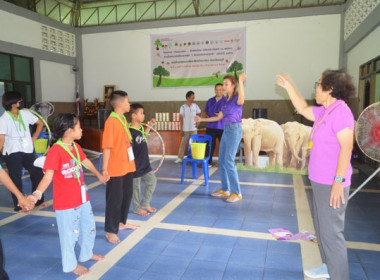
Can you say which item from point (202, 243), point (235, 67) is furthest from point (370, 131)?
point (235, 67)

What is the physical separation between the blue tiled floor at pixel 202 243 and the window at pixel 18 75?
17.4ft

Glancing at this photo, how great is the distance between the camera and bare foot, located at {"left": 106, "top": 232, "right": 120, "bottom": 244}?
3145 mm

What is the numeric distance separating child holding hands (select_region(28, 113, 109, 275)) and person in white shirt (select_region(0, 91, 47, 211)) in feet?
6.36

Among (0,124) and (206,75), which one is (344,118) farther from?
(206,75)

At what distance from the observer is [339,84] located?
6.79ft

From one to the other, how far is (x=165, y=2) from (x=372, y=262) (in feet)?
32.3

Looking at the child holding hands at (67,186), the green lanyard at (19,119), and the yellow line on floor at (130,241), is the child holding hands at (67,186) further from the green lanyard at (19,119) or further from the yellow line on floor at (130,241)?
the green lanyard at (19,119)

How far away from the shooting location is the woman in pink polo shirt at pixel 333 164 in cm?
198

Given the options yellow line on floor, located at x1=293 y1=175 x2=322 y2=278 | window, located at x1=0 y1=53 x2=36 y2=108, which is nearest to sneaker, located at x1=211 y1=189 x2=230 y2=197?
yellow line on floor, located at x1=293 y1=175 x2=322 y2=278

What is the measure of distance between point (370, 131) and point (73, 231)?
3.10 meters

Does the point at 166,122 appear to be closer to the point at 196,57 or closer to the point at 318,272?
the point at 196,57

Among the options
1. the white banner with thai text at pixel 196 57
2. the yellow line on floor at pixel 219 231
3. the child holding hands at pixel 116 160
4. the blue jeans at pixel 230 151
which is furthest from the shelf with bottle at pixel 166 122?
the child holding hands at pixel 116 160

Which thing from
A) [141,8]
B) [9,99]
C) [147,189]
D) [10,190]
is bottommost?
[147,189]

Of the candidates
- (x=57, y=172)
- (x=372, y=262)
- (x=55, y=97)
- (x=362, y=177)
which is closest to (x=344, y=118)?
(x=372, y=262)
